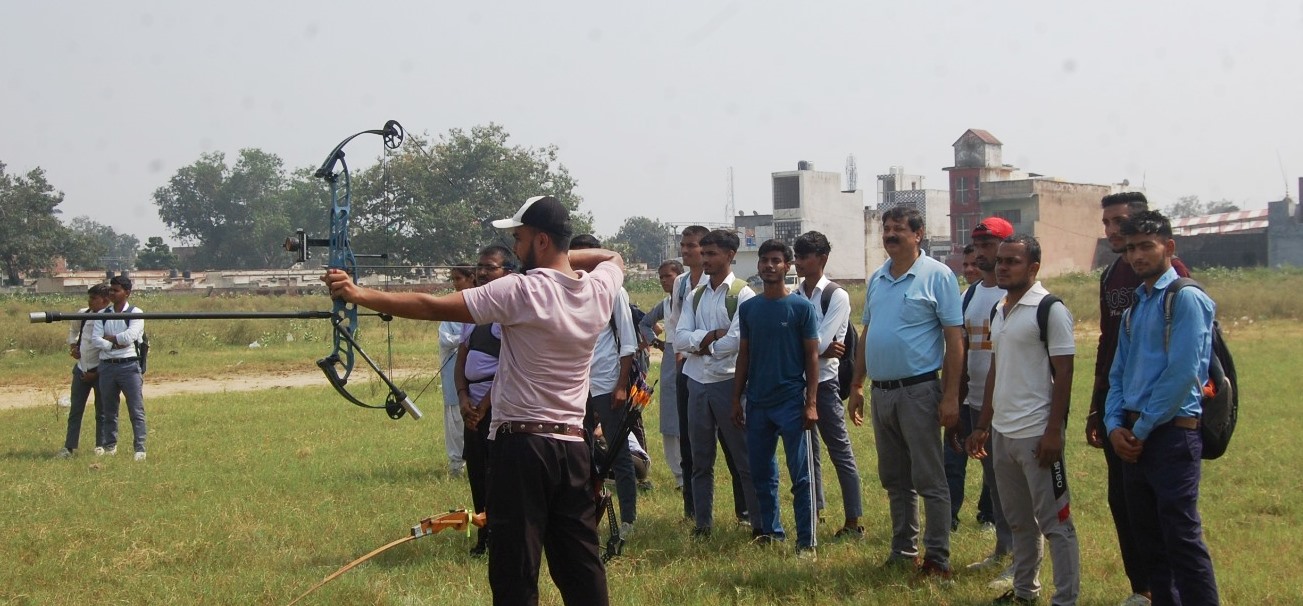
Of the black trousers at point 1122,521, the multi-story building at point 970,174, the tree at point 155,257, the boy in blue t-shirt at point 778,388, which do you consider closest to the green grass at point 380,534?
the black trousers at point 1122,521

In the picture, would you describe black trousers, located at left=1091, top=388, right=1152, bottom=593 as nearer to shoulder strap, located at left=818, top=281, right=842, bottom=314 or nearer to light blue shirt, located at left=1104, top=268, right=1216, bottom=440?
light blue shirt, located at left=1104, top=268, right=1216, bottom=440

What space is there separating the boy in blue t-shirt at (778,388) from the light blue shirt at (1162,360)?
2182 millimetres

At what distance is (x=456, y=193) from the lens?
44.2 m

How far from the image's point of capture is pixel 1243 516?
7.60 metres

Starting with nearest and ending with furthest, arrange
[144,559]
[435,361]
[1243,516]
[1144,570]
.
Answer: [1144,570] < [144,559] < [1243,516] < [435,361]

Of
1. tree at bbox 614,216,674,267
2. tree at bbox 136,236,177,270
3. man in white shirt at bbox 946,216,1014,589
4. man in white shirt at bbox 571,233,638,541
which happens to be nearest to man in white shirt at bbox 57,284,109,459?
man in white shirt at bbox 571,233,638,541

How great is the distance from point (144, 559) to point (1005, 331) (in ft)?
17.4

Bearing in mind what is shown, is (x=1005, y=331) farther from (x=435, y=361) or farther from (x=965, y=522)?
(x=435, y=361)

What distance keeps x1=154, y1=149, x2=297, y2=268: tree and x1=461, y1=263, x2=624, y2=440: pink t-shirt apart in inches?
3489

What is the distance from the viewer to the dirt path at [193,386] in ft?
61.3

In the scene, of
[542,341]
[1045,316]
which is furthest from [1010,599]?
[542,341]

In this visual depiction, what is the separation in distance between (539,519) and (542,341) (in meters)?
0.72

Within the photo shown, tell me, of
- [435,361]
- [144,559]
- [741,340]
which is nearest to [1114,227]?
[741,340]

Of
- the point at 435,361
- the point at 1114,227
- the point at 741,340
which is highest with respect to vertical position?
the point at 1114,227
